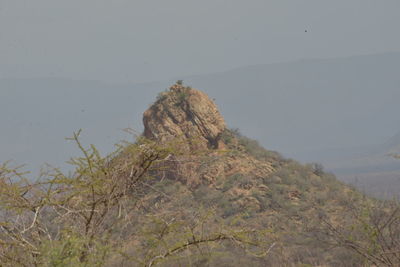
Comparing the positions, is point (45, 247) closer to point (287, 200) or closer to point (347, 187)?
point (287, 200)

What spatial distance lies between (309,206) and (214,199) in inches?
178

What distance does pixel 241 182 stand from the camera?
23359 mm

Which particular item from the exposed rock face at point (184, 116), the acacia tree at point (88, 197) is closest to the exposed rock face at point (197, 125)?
the exposed rock face at point (184, 116)

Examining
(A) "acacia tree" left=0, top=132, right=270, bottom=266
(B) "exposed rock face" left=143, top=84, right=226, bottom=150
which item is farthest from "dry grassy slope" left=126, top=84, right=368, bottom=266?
(A) "acacia tree" left=0, top=132, right=270, bottom=266

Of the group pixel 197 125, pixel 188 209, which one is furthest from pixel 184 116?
pixel 188 209

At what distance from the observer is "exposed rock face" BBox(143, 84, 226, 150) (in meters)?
24.7

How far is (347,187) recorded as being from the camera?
26.9 m

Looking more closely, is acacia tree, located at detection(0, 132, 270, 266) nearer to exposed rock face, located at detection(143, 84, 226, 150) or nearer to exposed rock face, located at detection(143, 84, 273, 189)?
exposed rock face, located at detection(143, 84, 273, 189)

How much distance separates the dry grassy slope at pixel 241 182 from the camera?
2048 centimetres

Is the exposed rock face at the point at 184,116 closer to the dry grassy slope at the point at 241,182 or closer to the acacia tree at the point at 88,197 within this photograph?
the dry grassy slope at the point at 241,182

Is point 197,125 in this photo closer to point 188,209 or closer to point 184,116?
point 184,116

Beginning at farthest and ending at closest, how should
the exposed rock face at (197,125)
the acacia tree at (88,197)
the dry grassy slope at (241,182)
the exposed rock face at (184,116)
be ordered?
the exposed rock face at (184,116) < the exposed rock face at (197,125) < the dry grassy slope at (241,182) < the acacia tree at (88,197)

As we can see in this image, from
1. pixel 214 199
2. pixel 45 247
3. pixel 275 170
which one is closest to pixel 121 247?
pixel 45 247

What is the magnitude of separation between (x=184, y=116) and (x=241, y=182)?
4831 millimetres
